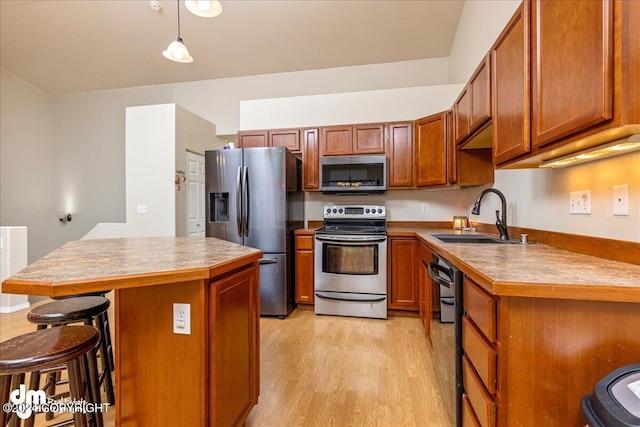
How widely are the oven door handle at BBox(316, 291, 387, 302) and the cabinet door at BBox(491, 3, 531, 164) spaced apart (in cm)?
189

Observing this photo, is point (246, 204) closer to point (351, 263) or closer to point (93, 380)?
point (351, 263)

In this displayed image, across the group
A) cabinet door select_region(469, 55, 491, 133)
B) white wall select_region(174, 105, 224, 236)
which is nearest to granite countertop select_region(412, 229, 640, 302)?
cabinet door select_region(469, 55, 491, 133)

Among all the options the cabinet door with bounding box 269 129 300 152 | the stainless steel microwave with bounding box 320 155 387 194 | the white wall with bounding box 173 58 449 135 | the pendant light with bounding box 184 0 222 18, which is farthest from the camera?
the white wall with bounding box 173 58 449 135

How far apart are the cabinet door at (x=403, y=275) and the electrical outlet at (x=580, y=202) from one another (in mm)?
1631

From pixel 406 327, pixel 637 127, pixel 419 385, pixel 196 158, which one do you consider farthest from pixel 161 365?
pixel 196 158

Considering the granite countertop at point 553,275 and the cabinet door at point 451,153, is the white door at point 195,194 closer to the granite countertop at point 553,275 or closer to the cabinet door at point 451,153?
the cabinet door at point 451,153

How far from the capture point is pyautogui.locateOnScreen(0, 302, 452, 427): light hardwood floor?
1.63m

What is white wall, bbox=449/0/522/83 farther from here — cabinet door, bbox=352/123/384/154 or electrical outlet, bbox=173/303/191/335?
electrical outlet, bbox=173/303/191/335

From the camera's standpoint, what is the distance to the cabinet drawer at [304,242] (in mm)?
3352

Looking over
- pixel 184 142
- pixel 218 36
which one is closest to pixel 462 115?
pixel 218 36

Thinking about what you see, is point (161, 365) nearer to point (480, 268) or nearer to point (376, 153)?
point (480, 268)

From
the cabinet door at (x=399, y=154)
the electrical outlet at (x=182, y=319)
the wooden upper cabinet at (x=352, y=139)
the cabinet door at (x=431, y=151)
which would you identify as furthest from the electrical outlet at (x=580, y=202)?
the wooden upper cabinet at (x=352, y=139)

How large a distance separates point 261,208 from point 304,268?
0.84m

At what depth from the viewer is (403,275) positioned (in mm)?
3117
